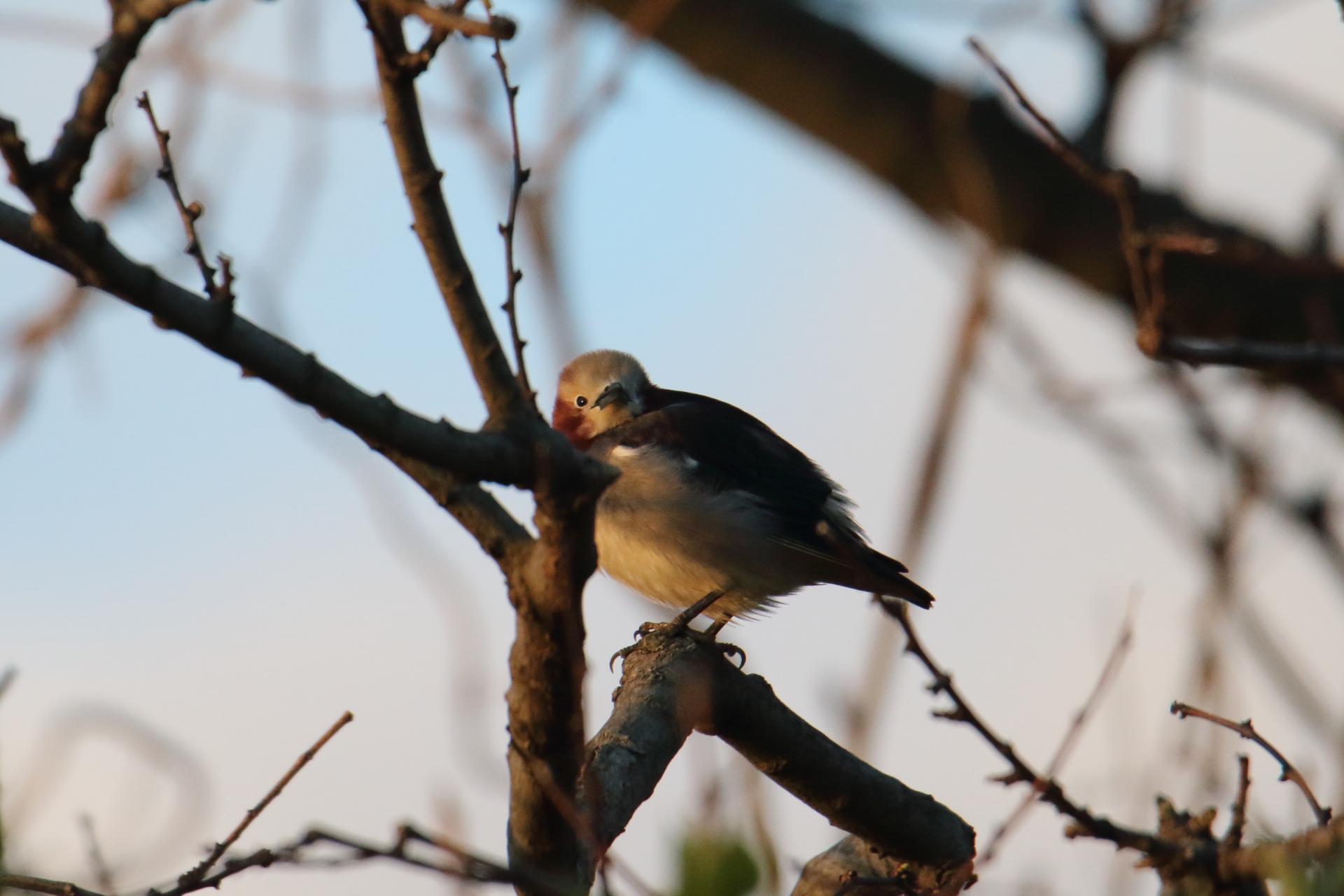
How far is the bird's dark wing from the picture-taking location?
5.47 metres

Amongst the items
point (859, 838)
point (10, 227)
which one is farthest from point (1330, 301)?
point (10, 227)

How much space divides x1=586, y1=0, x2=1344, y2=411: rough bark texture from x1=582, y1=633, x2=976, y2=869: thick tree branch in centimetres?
519

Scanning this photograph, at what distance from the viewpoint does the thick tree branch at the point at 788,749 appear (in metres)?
3.37

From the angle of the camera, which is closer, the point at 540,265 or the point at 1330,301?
the point at 540,265

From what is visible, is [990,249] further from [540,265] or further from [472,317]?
[472,317]

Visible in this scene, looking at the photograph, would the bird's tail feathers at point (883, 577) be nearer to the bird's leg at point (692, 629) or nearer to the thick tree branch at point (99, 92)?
the bird's leg at point (692, 629)

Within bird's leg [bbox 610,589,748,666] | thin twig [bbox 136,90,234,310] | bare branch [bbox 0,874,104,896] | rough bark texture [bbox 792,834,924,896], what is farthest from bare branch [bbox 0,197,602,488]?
bird's leg [bbox 610,589,748,666]

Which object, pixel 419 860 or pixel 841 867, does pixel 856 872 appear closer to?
pixel 841 867

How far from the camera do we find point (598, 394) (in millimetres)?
6219

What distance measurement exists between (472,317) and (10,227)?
0.71 meters

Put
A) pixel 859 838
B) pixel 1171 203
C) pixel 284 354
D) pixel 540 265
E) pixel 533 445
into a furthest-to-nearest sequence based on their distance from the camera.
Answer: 1. pixel 1171 203
2. pixel 540 265
3. pixel 859 838
4. pixel 533 445
5. pixel 284 354

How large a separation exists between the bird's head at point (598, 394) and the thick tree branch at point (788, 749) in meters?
2.46

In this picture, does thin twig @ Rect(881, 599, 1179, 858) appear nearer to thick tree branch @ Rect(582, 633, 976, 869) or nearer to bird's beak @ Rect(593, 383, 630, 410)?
thick tree branch @ Rect(582, 633, 976, 869)

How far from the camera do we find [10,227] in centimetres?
210
